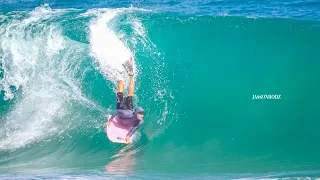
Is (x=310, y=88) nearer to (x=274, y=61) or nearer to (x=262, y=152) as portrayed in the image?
(x=274, y=61)

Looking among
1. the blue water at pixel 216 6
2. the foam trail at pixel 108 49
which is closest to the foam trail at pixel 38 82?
the foam trail at pixel 108 49

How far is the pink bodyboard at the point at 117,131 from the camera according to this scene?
9.87 metres

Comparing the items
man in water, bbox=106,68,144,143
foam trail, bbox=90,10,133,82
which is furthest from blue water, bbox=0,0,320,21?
man in water, bbox=106,68,144,143

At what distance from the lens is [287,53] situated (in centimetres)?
1316

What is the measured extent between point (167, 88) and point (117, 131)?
2684mm

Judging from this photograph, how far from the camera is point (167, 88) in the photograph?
11680 millimetres

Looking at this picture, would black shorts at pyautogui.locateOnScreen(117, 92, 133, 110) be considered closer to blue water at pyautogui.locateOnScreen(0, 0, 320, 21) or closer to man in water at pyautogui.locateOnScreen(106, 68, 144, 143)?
man in water at pyautogui.locateOnScreen(106, 68, 144, 143)

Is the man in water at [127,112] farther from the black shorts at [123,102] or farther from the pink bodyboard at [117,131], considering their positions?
the pink bodyboard at [117,131]

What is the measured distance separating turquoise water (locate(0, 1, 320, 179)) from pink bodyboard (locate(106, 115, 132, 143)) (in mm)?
537

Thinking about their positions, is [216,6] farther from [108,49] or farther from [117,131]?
[117,131]

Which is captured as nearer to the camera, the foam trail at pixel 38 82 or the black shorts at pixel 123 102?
the black shorts at pixel 123 102

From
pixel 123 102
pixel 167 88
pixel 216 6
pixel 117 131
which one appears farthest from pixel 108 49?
pixel 216 6

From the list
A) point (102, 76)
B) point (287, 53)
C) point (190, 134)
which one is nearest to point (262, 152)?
point (190, 134)

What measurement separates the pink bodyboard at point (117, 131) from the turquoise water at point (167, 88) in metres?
0.54
